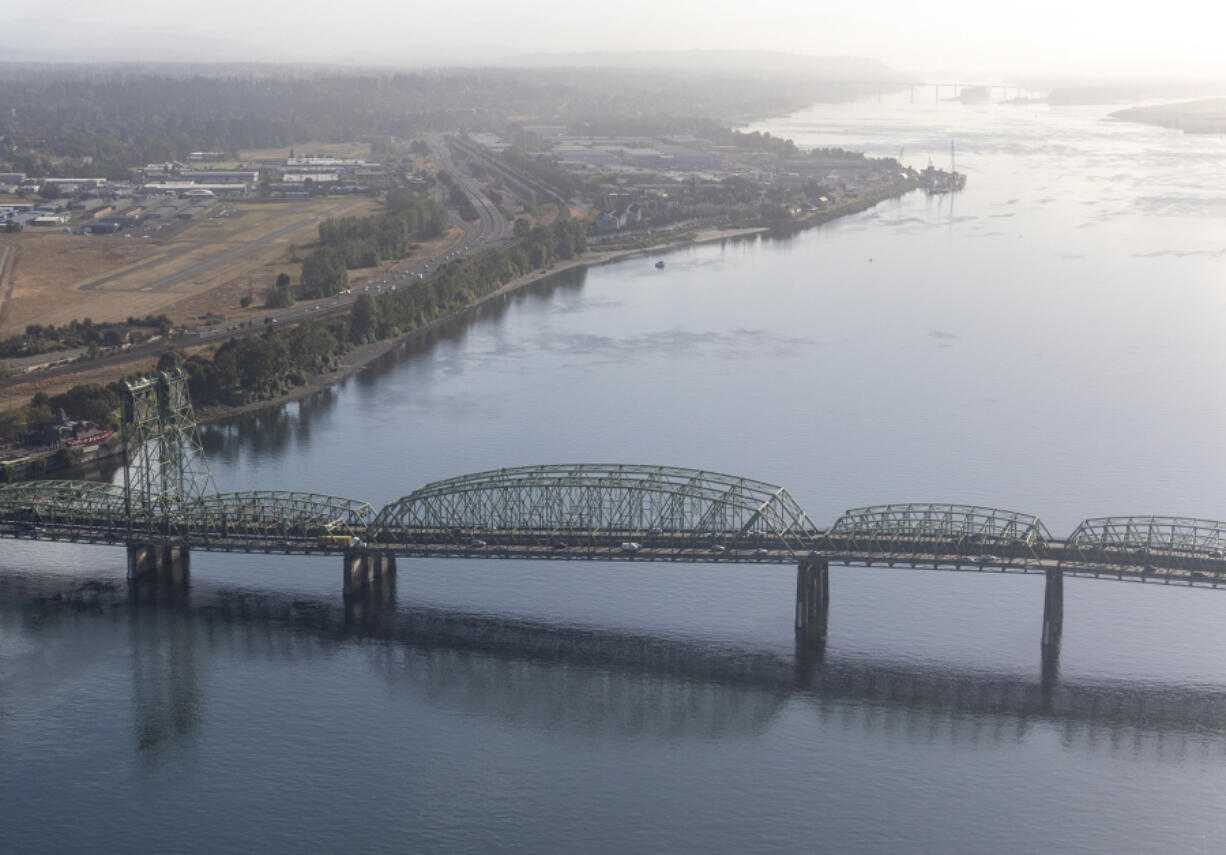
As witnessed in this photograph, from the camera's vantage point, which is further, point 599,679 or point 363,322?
point 363,322

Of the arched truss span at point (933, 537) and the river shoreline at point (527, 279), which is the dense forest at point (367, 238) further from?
the arched truss span at point (933, 537)

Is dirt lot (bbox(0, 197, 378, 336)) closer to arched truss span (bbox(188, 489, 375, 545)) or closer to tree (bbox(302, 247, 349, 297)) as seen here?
tree (bbox(302, 247, 349, 297))

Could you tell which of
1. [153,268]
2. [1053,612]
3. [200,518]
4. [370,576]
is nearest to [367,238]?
[153,268]

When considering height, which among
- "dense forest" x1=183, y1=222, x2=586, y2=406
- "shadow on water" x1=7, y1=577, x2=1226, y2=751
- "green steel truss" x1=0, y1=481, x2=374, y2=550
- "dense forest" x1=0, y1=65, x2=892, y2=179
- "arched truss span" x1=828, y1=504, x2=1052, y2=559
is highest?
"dense forest" x1=0, y1=65, x2=892, y2=179

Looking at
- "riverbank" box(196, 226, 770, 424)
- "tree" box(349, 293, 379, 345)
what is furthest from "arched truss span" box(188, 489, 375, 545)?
"tree" box(349, 293, 379, 345)

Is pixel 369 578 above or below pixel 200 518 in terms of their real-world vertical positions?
below

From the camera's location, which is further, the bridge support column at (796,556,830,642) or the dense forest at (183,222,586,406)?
the dense forest at (183,222,586,406)

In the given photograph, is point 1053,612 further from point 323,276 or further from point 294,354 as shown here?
point 323,276
